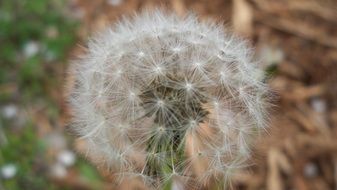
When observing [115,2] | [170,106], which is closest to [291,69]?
[115,2]

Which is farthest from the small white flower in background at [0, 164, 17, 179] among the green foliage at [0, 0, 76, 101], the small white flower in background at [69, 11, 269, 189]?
the small white flower in background at [69, 11, 269, 189]

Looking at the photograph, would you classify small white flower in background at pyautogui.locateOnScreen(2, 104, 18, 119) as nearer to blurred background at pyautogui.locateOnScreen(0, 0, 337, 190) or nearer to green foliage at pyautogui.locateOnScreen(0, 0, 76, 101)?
blurred background at pyautogui.locateOnScreen(0, 0, 337, 190)

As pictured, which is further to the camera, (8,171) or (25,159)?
(25,159)

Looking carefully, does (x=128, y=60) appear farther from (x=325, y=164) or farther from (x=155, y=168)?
(x=325, y=164)

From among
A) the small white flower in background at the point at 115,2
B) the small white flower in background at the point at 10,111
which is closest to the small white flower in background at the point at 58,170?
the small white flower in background at the point at 10,111

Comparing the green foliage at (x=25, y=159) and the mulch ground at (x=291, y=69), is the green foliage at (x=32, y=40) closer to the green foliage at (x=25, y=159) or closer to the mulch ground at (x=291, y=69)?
the mulch ground at (x=291, y=69)

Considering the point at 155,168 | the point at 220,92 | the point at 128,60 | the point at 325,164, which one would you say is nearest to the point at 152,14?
the point at 128,60

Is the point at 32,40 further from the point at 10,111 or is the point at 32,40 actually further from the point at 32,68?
the point at 10,111
